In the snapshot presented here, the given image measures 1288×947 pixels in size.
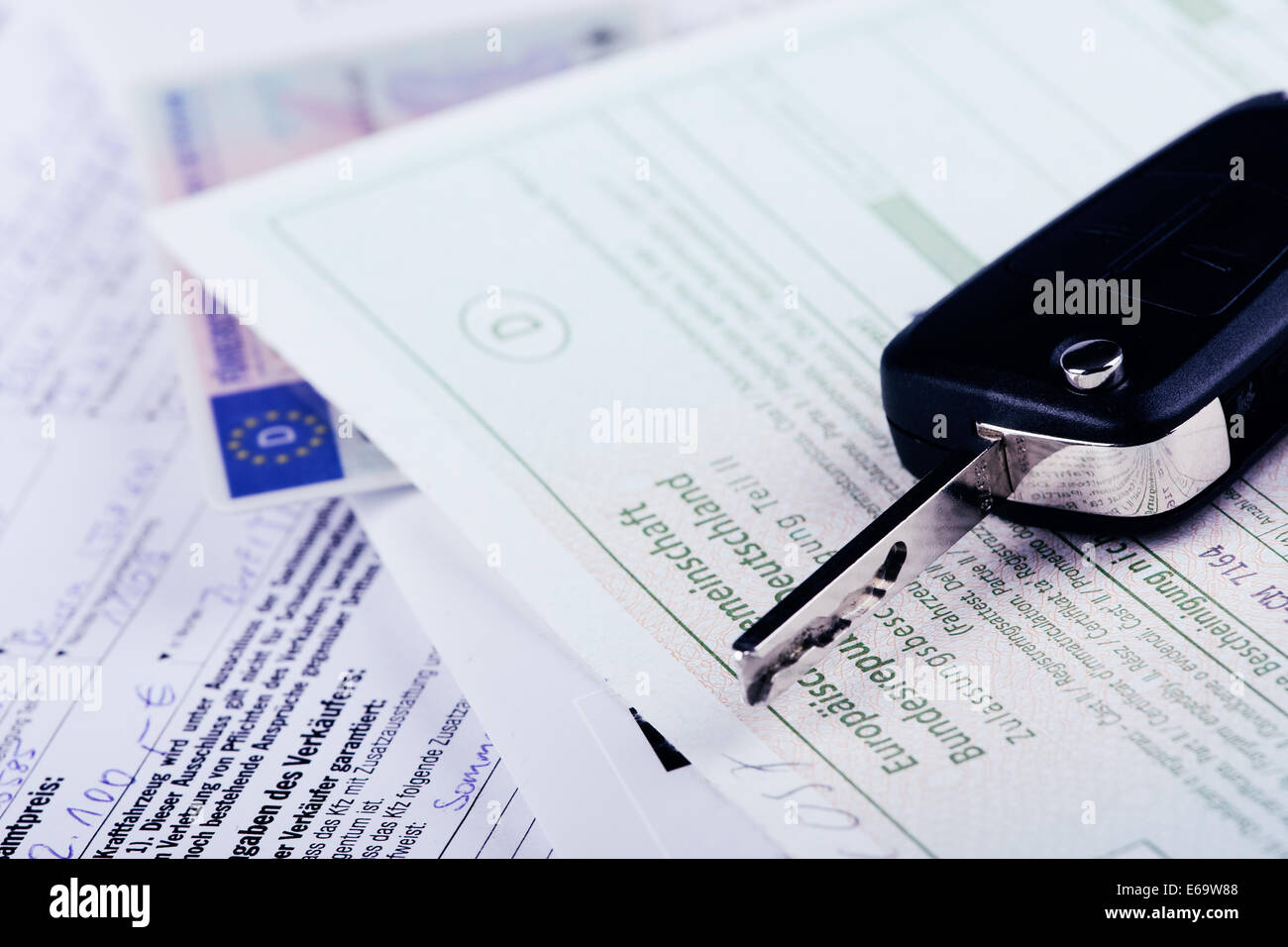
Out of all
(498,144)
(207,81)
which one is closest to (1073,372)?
(498,144)

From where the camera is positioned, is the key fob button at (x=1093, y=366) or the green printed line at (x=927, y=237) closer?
the key fob button at (x=1093, y=366)

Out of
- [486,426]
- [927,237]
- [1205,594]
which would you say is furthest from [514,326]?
[1205,594]

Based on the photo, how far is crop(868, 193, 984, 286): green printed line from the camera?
1.93 feet

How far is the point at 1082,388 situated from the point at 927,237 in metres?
0.21

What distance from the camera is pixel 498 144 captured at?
674 millimetres

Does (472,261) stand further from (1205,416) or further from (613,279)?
(1205,416)

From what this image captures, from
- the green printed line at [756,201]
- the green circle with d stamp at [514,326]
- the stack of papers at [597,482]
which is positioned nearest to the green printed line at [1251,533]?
the stack of papers at [597,482]

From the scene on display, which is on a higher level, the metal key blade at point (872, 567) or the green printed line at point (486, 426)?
the metal key blade at point (872, 567)

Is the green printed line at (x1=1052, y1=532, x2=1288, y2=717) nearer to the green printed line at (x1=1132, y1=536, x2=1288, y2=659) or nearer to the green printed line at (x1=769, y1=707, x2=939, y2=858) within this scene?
the green printed line at (x1=1132, y1=536, x2=1288, y2=659)

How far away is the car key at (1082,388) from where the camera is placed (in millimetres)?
402

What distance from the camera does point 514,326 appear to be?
58cm

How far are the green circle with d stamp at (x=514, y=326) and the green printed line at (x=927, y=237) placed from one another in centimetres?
16

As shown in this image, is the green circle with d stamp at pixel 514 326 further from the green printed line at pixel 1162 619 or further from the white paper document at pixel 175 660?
the green printed line at pixel 1162 619

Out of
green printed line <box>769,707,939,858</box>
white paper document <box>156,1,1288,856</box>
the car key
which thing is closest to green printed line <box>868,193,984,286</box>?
white paper document <box>156,1,1288,856</box>
